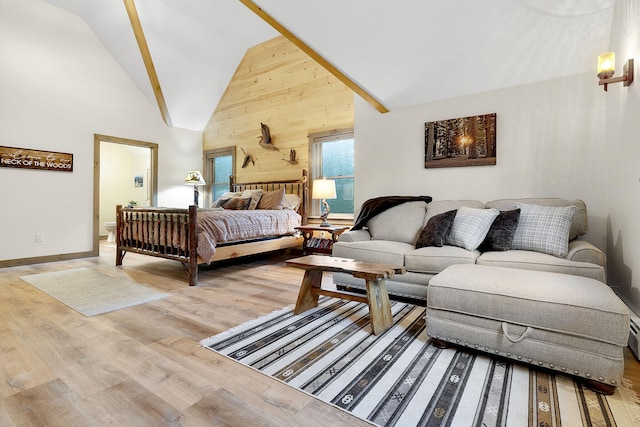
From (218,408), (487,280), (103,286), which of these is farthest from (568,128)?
(103,286)

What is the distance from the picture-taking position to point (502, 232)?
8.36 ft

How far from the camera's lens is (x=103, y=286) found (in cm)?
324

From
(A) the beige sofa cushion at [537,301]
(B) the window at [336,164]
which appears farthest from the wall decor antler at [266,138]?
(A) the beige sofa cushion at [537,301]

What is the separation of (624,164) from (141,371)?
3.34 meters

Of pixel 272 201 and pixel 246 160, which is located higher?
pixel 246 160

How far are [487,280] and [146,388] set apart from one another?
6.01 ft

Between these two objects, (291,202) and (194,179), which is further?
(194,179)

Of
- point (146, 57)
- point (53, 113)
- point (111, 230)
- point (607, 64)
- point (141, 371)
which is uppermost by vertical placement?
point (146, 57)

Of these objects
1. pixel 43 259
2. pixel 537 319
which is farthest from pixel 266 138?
pixel 537 319

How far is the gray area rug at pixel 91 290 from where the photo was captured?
2637mm

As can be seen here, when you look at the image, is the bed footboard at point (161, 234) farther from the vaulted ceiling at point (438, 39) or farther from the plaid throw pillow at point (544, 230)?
the plaid throw pillow at point (544, 230)

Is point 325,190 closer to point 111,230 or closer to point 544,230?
point 544,230

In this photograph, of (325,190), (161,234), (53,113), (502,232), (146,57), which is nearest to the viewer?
(502,232)

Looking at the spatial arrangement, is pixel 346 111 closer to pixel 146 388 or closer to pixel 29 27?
pixel 146 388
